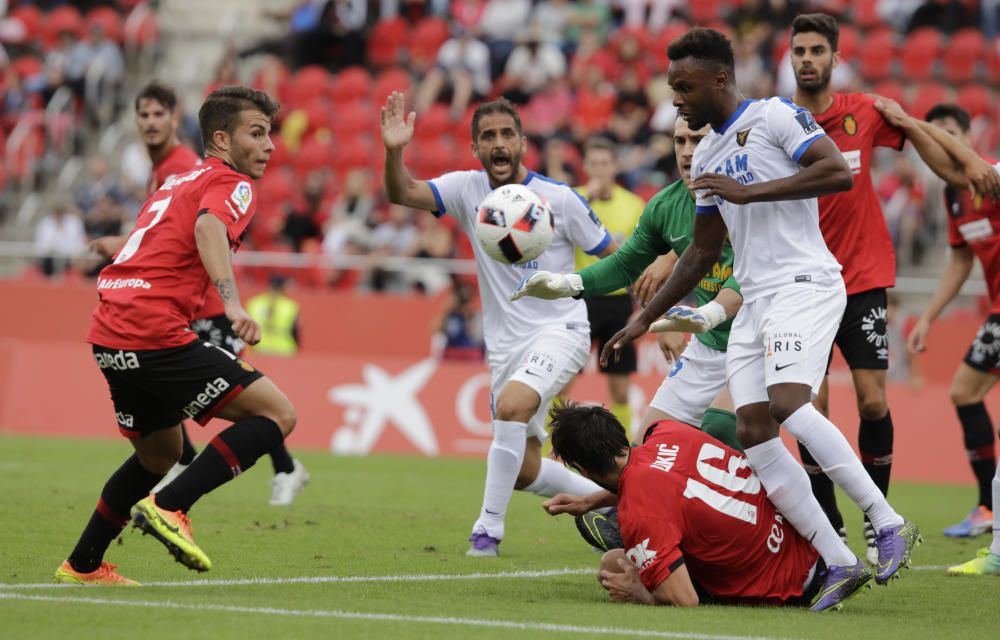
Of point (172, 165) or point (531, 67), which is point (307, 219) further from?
point (172, 165)

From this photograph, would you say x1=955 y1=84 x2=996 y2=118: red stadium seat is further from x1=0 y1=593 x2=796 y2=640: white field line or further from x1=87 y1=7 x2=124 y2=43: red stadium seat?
x1=0 y1=593 x2=796 y2=640: white field line

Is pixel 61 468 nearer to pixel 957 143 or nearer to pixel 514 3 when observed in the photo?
pixel 957 143

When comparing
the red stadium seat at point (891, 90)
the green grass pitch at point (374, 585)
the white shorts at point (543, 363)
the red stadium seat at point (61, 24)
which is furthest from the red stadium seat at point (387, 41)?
the white shorts at point (543, 363)

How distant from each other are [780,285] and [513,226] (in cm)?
212

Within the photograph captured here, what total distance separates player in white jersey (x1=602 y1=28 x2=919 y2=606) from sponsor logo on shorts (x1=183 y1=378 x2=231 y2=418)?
7.42 ft

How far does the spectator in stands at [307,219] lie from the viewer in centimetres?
2119

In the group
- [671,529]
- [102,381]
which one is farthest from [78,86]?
[671,529]

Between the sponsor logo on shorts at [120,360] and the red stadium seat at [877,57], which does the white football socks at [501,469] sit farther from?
the red stadium seat at [877,57]

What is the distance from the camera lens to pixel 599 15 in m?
24.3

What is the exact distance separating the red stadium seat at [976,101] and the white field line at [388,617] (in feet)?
55.8

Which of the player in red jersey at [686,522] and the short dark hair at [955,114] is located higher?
the short dark hair at [955,114]

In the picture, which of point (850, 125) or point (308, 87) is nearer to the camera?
point (850, 125)

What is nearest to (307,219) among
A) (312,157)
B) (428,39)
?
(312,157)

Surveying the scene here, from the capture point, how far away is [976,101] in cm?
2145
